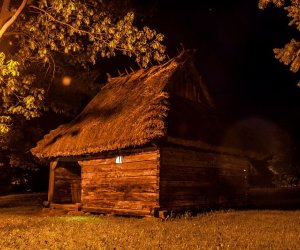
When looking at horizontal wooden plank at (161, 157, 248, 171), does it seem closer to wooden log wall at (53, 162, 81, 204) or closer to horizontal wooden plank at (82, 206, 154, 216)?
horizontal wooden plank at (82, 206, 154, 216)

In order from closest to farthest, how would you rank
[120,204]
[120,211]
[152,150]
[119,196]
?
[152,150], [120,211], [120,204], [119,196]

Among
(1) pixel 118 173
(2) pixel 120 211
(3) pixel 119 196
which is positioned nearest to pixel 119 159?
(1) pixel 118 173

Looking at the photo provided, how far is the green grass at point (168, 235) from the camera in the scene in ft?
30.3

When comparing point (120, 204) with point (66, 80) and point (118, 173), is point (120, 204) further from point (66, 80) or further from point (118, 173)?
point (66, 80)

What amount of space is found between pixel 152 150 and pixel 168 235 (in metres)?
5.21

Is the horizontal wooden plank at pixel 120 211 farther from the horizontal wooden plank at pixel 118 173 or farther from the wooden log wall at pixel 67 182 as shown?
the wooden log wall at pixel 67 182

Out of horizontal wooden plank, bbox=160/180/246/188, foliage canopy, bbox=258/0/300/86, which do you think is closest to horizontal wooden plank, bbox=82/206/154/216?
horizontal wooden plank, bbox=160/180/246/188

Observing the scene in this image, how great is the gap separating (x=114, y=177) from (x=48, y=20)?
22.3 ft

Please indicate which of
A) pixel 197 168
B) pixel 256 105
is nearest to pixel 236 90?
pixel 256 105

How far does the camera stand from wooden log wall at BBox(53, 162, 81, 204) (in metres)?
21.6

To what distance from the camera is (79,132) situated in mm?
18312

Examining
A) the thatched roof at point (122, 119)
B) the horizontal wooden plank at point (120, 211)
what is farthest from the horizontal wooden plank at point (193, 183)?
the thatched roof at point (122, 119)

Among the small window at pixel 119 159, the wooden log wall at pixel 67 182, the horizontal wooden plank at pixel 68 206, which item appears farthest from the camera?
the wooden log wall at pixel 67 182

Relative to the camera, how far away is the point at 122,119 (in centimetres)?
1650
